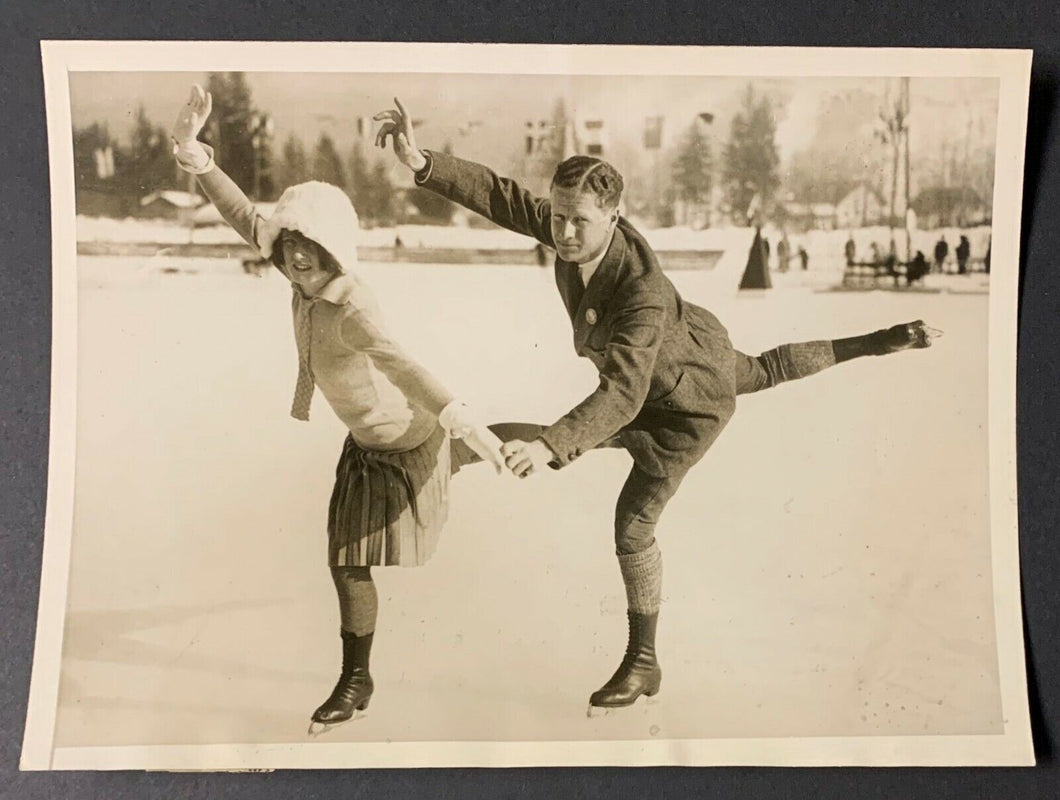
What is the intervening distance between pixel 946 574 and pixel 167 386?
0.67m

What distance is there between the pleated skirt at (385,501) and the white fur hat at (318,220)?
6.1 inches

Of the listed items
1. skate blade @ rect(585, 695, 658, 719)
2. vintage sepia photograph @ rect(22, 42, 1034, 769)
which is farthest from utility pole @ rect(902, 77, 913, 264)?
skate blade @ rect(585, 695, 658, 719)

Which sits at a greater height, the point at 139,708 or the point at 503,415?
the point at 503,415

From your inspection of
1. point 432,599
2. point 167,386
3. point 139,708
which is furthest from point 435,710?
point 167,386

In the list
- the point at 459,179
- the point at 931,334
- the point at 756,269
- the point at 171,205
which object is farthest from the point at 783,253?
the point at 171,205

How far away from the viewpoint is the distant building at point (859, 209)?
29.2 inches

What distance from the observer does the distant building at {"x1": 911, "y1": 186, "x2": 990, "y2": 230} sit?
0.75 m

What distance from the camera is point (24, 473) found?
73cm

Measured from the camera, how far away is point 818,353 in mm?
743

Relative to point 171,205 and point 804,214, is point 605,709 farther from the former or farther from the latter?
point 171,205

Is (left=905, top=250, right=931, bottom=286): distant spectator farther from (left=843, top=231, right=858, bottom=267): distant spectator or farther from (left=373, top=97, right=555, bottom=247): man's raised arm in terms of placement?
(left=373, top=97, right=555, bottom=247): man's raised arm

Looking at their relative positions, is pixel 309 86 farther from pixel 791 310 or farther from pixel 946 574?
pixel 946 574

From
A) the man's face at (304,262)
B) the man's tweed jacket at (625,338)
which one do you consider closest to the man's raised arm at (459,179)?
the man's tweed jacket at (625,338)

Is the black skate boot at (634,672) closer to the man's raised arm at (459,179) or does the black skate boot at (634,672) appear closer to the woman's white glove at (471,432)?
the woman's white glove at (471,432)
